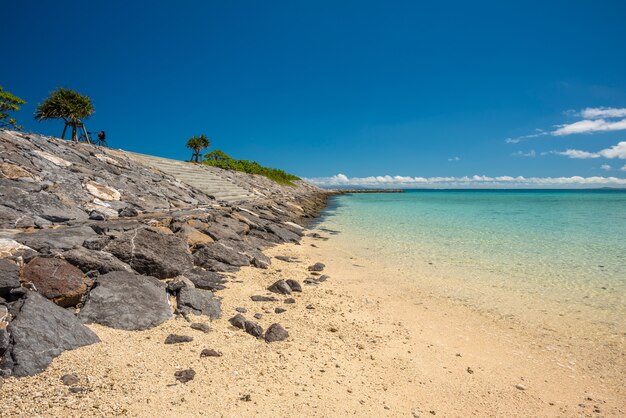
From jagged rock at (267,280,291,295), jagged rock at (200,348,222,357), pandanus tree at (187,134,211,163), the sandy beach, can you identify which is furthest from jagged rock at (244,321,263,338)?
pandanus tree at (187,134,211,163)

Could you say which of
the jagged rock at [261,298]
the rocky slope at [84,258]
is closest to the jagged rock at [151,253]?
the rocky slope at [84,258]

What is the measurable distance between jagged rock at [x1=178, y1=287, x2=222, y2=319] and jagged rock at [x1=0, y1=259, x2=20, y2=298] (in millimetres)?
2187

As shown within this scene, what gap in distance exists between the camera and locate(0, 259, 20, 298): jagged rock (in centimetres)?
400

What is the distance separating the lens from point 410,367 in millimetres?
4641

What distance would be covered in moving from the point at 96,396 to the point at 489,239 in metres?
17.4

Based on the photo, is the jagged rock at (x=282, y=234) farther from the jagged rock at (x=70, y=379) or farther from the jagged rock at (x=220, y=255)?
the jagged rock at (x=70, y=379)

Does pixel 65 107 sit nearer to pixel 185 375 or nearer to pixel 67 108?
pixel 67 108

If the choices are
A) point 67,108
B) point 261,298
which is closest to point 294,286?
point 261,298

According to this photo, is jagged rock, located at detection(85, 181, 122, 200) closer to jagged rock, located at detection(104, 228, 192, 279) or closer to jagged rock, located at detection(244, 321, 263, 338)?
jagged rock, located at detection(104, 228, 192, 279)

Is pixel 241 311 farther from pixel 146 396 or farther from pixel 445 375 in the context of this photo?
pixel 445 375

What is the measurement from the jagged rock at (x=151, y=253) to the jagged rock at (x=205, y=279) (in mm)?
182

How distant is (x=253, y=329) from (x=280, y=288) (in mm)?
2092

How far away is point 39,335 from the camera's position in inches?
144

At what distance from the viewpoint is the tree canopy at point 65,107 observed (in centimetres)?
2552
